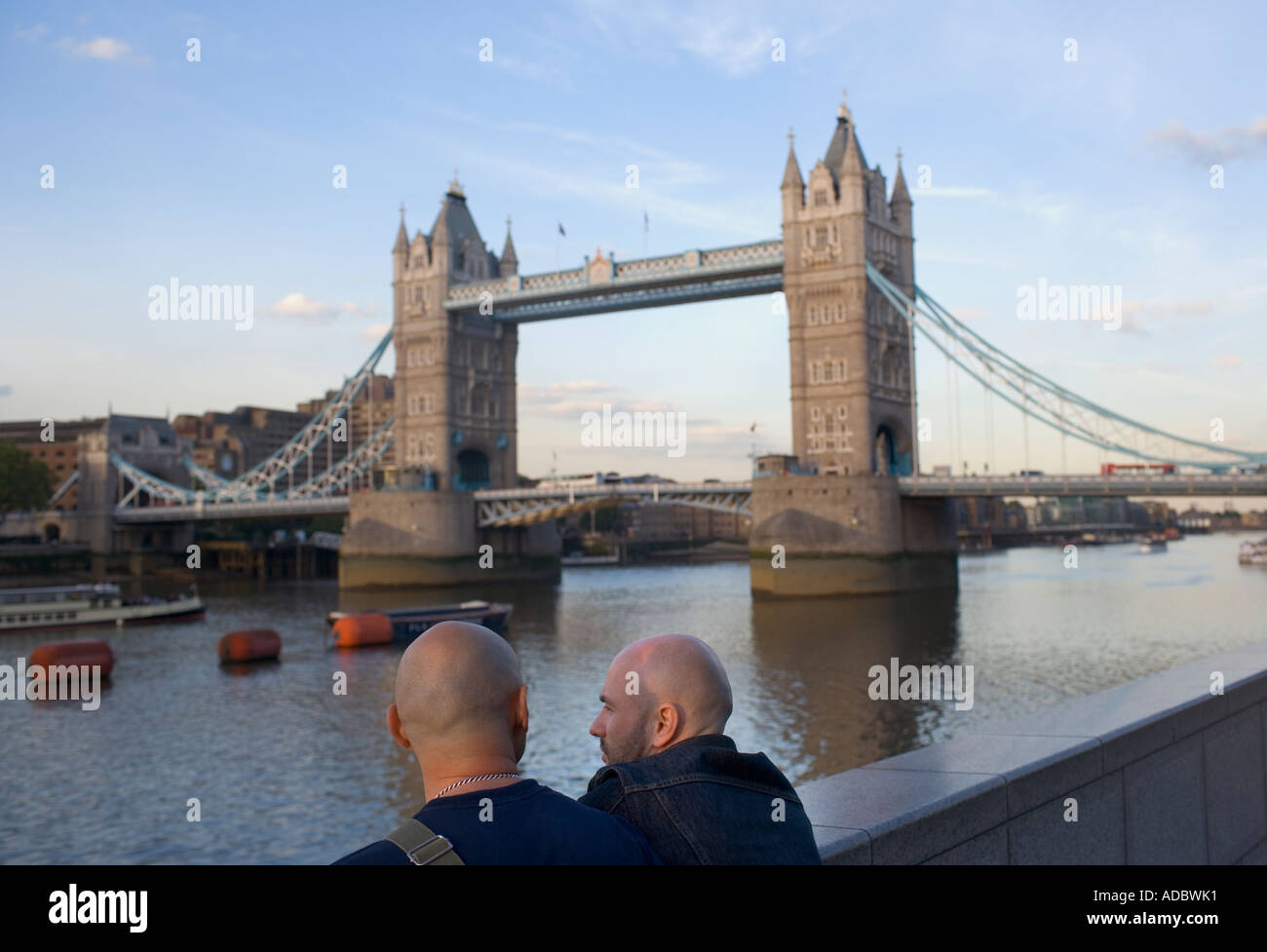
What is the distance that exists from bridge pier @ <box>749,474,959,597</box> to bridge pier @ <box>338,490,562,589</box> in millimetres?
12385

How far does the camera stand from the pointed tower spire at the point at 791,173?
38219mm

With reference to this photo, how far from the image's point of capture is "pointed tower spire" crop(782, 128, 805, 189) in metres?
38.2

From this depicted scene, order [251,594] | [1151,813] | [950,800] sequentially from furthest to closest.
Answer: [251,594] < [1151,813] < [950,800]

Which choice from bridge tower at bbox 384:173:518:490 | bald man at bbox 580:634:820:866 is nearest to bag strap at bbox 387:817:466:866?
bald man at bbox 580:634:820:866

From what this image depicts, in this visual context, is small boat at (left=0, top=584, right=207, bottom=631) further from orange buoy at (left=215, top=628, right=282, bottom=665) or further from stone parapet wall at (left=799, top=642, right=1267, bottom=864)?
stone parapet wall at (left=799, top=642, right=1267, bottom=864)

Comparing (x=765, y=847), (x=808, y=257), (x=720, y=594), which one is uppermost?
(x=808, y=257)

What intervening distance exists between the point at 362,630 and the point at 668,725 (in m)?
24.6

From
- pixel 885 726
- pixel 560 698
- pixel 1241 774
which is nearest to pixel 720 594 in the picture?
pixel 560 698

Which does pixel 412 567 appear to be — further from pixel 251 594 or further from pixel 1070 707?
pixel 1070 707

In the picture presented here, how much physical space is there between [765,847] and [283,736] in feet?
49.0

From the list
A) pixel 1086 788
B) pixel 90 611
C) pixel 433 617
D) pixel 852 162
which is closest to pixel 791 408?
pixel 852 162

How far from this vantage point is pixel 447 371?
153 ft

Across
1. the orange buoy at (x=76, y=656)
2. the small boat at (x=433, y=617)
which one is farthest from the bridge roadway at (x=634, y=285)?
the orange buoy at (x=76, y=656)
